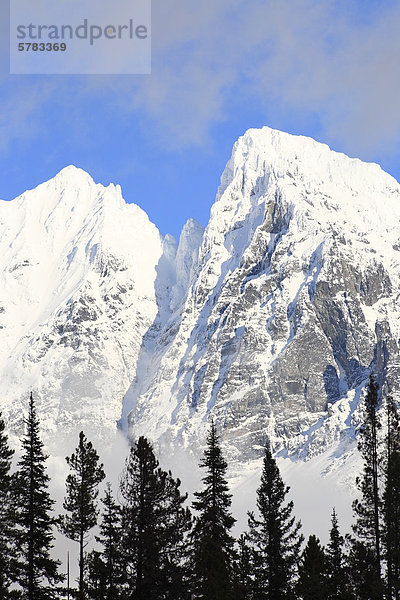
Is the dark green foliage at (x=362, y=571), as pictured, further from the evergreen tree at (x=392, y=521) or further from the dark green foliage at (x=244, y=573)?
the dark green foliage at (x=244, y=573)

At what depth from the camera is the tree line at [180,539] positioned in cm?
6047

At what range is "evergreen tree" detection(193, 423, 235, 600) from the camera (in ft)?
198

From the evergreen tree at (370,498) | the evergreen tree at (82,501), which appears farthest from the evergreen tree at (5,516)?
the evergreen tree at (370,498)

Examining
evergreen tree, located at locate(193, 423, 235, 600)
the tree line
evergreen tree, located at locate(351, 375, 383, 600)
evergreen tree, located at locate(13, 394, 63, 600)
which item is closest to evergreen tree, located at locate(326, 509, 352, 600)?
the tree line

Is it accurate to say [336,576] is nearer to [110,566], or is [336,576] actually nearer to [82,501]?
[110,566]

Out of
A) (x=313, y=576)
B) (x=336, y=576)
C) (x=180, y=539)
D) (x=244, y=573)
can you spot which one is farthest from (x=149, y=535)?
(x=336, y=576)

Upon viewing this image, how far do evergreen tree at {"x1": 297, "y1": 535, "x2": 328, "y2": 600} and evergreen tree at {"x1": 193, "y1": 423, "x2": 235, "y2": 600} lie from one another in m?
4.61

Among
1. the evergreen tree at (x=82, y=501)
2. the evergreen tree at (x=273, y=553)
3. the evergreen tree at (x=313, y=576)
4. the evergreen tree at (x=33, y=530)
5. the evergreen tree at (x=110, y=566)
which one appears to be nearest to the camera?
the evergreen tree at (x=33, y=530)

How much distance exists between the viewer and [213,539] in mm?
67000

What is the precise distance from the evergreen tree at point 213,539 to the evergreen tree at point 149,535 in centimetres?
147

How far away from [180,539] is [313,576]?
10.4m

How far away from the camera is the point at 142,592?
210ft

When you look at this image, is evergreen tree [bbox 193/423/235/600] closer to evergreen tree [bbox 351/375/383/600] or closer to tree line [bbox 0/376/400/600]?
tree line [bbox 0/376/400/600]

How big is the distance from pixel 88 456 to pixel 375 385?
2056cm
